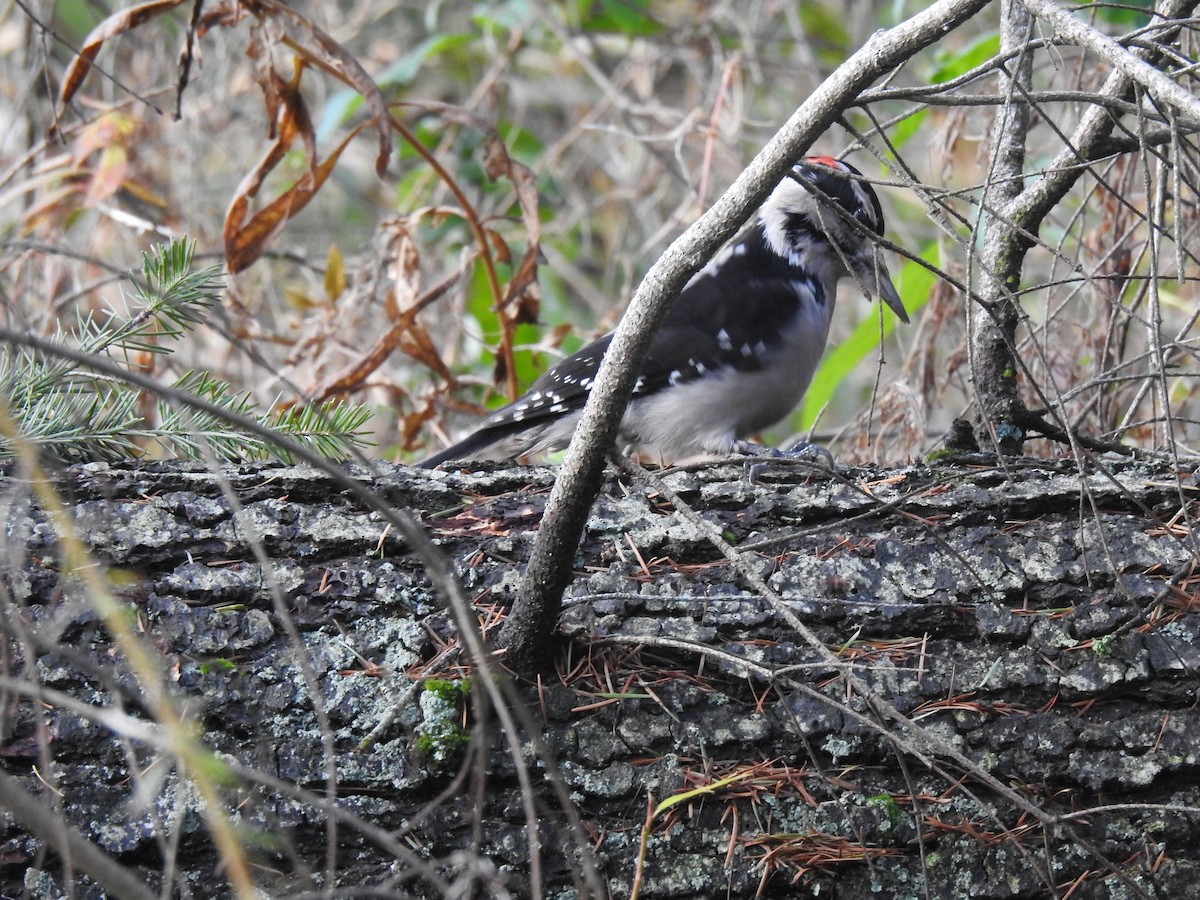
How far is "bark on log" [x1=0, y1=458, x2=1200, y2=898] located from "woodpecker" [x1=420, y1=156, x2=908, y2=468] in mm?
1223

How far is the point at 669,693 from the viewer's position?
200 centimetres

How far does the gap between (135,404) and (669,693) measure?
4.55 ft

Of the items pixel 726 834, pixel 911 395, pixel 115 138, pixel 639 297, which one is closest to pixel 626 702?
pixel 726 834

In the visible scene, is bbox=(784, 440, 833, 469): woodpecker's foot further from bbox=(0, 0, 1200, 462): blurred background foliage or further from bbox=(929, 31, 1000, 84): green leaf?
bbox=(929, 31, 1000, 84): green leaf

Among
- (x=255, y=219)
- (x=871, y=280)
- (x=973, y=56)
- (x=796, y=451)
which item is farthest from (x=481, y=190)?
(x=796, y=451)

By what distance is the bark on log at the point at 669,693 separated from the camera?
1.81 m

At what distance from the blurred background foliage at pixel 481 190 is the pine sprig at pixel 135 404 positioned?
0.55ft

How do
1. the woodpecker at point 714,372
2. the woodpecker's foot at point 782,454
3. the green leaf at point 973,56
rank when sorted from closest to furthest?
the woodpecker's foot at point 782,454
the woodpecker at point 714,372
the green leaf at point 973,56

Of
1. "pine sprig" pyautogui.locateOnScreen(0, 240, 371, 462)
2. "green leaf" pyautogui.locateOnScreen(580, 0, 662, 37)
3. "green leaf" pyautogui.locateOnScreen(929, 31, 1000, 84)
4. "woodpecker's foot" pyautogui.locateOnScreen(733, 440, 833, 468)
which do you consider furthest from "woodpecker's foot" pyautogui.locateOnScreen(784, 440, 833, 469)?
"green leaf" pyautogui.locateOnScreen(580, 0, 662, 37)

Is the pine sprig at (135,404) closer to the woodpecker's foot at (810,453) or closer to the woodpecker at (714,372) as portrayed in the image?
the woodpecker at (714,372)

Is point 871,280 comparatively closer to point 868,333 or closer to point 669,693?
point 868,333

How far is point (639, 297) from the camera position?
69.9 inches

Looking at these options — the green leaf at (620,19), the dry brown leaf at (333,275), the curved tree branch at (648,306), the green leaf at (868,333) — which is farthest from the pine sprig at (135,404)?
the green leaf at (620,19)

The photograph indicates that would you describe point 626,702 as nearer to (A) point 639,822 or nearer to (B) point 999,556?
(A) point 639,822
